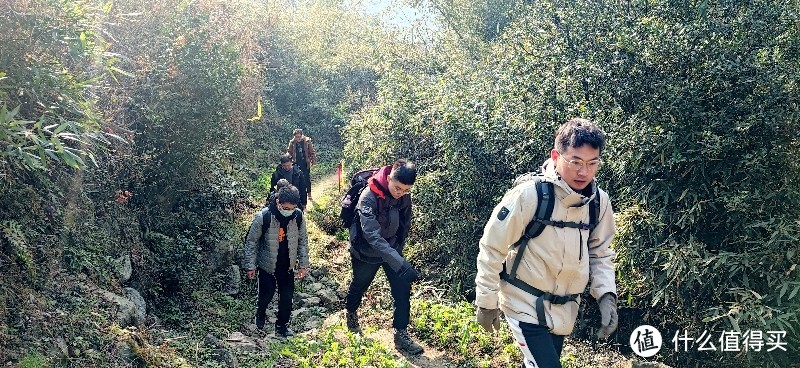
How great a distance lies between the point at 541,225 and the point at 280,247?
414cm

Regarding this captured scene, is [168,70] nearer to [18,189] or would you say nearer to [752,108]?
[18,189]

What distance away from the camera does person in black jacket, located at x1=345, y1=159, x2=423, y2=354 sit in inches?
250

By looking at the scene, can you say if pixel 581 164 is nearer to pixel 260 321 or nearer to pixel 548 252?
pixel 548 252

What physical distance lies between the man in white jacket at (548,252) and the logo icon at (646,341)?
2593mm

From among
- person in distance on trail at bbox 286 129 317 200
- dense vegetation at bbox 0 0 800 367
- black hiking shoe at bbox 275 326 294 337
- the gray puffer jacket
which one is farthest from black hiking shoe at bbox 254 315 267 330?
person in distance on trail at bbox 286 129 317 200

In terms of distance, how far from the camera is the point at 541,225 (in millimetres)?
3809

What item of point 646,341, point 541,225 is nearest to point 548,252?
Answer: point 541,225

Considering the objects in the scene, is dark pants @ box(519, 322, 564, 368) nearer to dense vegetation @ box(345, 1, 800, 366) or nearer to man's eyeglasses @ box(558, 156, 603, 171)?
man's eyeglasses @ box(558, 156, 603, 171)

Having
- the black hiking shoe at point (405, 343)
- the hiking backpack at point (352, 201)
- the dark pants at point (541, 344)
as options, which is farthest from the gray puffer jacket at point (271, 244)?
the dark pants at point (541, 344)

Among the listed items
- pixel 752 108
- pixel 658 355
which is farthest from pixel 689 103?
pixel 658 355

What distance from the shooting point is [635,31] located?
24.8ft

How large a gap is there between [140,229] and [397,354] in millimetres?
4764

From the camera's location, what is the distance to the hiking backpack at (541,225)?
12.5 ft

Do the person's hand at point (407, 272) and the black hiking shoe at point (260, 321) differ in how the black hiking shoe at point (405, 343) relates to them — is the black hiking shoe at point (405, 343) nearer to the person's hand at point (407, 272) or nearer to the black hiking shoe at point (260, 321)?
the person's hand at point (407, 272)
